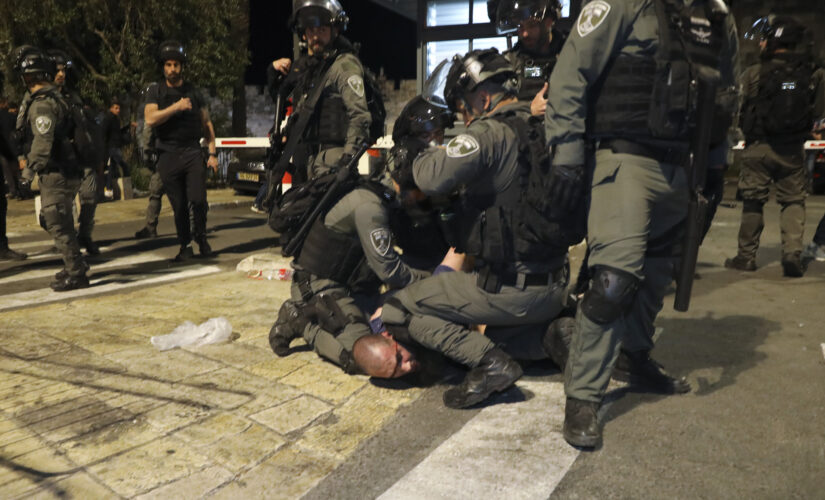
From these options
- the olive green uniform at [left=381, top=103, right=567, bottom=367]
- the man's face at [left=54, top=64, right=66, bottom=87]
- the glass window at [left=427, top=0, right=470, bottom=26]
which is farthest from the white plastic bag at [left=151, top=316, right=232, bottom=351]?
the glass window at [left=427, top=0, right=470, bottom=26]

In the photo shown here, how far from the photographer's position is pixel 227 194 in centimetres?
1400

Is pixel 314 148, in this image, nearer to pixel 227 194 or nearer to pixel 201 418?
pixel 201 418

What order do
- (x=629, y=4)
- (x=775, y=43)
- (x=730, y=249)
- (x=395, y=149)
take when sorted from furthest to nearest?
1. (x=730, y=249)
2. (x=775, y=43)
3. (x=395, y=149)
4. (x=629, y=4)

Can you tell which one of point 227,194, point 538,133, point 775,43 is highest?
point 775,43

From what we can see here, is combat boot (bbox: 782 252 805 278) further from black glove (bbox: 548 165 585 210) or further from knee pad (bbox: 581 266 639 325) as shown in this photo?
black glove (bbox: 548 165 585 210)

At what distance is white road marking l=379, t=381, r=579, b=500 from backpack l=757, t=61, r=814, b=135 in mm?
4227

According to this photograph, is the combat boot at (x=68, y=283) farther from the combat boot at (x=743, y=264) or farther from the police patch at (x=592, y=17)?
the combat boot at (x=743, y=264)

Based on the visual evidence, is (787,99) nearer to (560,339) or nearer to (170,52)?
(560,339)

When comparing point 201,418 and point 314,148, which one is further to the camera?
point 314,148

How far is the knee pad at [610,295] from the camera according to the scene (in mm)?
2639

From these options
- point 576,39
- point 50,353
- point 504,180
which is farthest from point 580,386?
point 50,353

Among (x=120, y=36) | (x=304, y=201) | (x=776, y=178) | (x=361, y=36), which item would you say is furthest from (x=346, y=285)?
(x=361, y=36)

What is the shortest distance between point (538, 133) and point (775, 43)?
4.21 m

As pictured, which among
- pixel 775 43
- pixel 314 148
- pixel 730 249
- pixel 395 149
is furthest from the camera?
pixel 730 249
